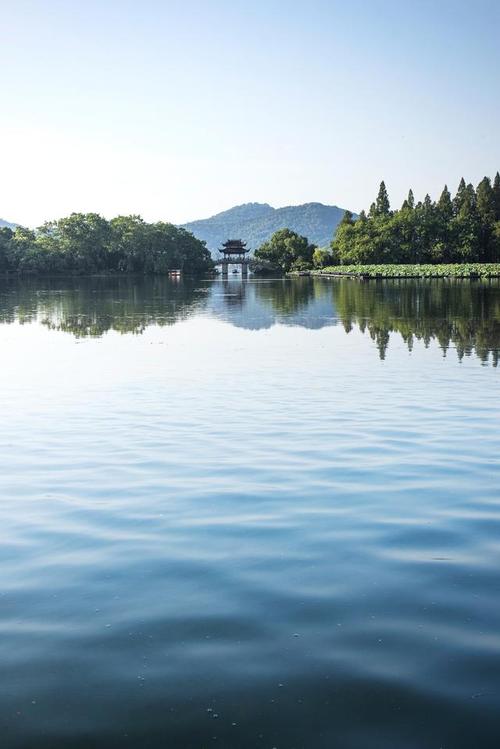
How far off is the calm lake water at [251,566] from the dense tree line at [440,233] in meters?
101

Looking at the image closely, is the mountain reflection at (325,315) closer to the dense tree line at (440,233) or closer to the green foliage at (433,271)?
the green foliage at (433,271)

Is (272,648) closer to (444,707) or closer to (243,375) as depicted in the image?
(444,707)

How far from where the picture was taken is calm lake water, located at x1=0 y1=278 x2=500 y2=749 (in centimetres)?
428

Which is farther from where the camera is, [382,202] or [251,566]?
[382,202]

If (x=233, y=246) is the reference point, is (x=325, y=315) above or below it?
below

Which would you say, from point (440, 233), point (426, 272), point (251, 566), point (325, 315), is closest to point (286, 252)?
point (440, 233)

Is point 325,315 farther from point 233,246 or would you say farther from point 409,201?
point 233,246

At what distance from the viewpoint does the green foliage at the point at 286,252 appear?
14450 centimetres

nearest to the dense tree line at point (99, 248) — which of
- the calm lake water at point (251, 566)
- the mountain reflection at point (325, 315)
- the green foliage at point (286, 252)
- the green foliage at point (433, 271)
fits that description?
the green foliage at point (286, 252)

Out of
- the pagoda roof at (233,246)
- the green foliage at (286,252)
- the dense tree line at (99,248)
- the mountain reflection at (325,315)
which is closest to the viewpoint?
the mountain reflection at (325,315)

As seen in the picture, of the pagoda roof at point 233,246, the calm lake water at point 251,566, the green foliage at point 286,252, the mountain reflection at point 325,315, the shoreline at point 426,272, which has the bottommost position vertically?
the calm lake water at point 251,566

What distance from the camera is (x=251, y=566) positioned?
6.52m

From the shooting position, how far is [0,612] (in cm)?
564

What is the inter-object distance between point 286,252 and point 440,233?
139ft
